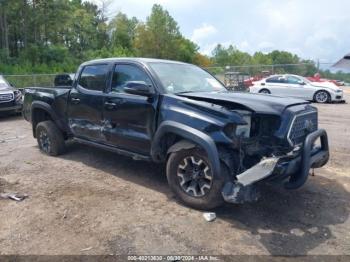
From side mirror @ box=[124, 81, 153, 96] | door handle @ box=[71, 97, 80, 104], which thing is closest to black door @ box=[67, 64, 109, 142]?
door handle @ box=[71, 97, 80, 104]

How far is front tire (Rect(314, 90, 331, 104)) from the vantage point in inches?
694

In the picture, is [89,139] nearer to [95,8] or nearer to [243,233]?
[243,233]

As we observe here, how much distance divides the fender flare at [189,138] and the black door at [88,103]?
4.25 ft

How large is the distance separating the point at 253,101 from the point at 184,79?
130 cm

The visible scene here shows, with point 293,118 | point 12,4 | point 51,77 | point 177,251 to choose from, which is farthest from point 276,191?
point 12,4

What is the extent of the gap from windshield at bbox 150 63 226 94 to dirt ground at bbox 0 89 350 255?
1.42 meters

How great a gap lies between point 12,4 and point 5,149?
3261 centimetres

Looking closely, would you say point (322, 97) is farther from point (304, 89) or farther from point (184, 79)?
point (184, 79)

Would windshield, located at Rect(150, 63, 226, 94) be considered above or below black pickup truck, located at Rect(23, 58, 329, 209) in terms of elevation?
above

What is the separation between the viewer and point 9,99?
12695 mm

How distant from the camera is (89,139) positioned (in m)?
6.29

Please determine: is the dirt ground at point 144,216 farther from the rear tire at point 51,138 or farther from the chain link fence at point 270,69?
the chain link fence at point 270,69

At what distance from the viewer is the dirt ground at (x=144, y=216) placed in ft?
12.7

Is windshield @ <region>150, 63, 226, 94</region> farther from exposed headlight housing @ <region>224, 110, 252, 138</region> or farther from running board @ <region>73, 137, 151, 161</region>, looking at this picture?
exposed headlight housing @ <region>224, 110, 252, 138</region>
